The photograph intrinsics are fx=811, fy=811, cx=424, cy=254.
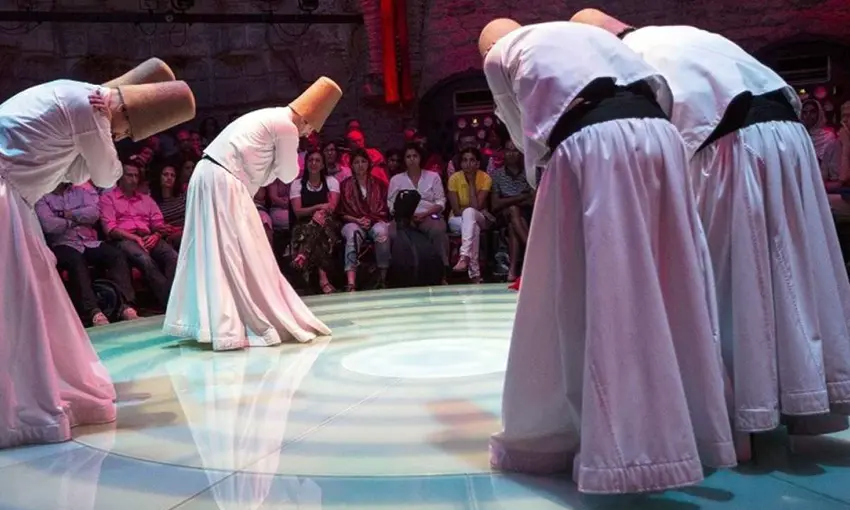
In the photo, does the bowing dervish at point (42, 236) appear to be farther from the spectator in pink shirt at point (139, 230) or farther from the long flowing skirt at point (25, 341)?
the spectator in pink shirt at point (139, 230)

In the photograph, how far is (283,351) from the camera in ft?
14.7

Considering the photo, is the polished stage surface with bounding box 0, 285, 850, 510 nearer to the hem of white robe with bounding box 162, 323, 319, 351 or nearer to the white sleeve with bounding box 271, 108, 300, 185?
the hem of white robe with bounding box 162, 323, 319, 351

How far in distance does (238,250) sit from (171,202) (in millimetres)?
2969

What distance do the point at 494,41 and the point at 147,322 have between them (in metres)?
4.32

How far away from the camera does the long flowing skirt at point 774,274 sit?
2.25m

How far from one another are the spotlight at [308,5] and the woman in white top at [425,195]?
2.65 meters

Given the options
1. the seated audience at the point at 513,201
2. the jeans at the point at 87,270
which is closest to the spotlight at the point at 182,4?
the jeans at the point at 87,270

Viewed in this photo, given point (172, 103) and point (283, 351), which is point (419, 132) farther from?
point (172, 103)

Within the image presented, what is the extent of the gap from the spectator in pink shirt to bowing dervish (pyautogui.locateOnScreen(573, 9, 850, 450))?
5.13m

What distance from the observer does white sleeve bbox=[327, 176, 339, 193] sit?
760 cm

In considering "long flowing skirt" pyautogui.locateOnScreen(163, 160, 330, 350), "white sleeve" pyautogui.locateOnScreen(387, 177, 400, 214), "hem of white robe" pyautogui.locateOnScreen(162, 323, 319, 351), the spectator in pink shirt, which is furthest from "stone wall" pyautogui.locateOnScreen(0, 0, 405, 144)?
"hem of white robe" pyautogui.locateOnScreen(162, 323, 319, 351)

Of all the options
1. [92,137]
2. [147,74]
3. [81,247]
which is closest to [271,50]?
[81,247]

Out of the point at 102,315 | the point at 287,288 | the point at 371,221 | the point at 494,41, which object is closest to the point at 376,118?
the point at 371,221

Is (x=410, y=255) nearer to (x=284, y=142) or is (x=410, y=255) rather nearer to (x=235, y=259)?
(x=284, y=142)
